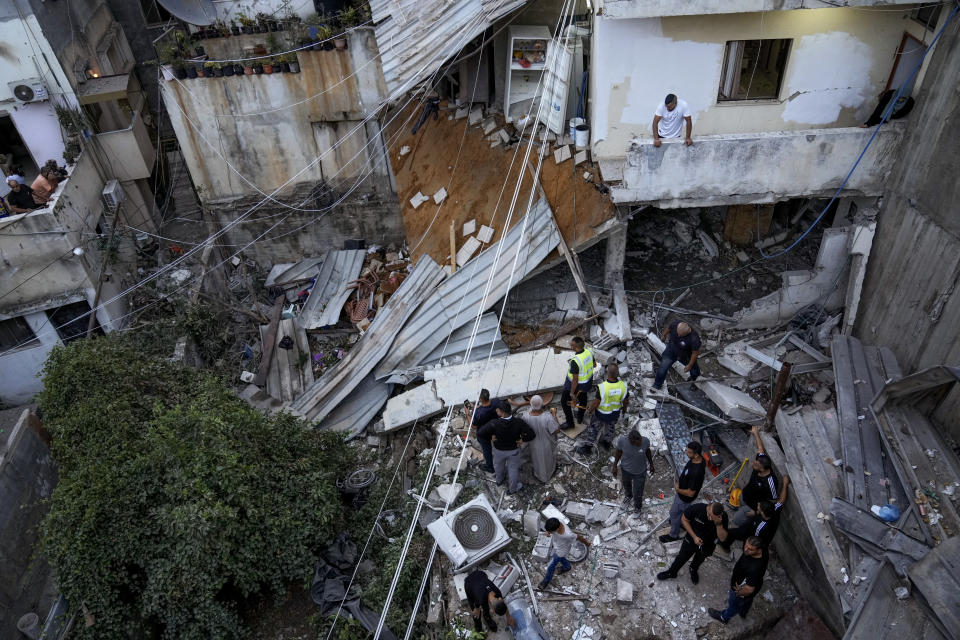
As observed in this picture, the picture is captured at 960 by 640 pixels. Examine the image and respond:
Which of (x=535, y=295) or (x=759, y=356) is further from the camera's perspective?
(x=535, y=295)

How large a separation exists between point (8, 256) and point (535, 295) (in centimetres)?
977

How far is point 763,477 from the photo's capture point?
6750 millimetres

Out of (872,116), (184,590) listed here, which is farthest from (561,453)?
(872,116)

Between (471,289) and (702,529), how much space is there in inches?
222

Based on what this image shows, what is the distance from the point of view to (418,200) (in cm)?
1317

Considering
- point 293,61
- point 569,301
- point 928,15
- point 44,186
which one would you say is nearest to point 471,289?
point 569,301

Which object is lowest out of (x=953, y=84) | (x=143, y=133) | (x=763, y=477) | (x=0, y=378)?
(x=0, y=378)

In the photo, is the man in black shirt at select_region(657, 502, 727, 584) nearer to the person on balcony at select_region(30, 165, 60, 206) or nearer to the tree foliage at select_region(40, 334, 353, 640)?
the tree foliage at select_region(40, 334, 353, 640)

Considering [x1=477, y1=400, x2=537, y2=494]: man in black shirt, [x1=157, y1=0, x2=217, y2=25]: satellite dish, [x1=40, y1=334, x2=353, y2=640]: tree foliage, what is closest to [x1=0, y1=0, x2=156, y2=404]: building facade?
[x1=157, y1=0, x2=217, y2=25]: satellite dish

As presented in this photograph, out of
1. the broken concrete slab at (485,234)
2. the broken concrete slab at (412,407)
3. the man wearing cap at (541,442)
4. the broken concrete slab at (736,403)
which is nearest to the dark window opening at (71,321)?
the broken concrete slab at (412,407)

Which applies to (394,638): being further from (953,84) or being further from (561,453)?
(953,84)

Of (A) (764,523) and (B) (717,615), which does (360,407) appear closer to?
(B) (717,615)

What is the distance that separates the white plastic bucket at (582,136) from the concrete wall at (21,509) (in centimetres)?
991

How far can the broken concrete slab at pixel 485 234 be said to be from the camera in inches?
445
